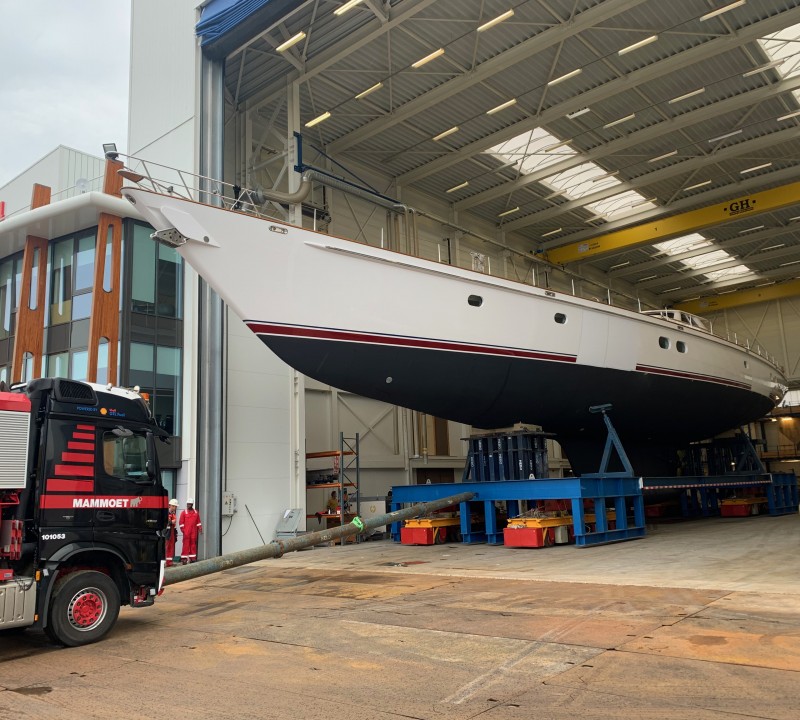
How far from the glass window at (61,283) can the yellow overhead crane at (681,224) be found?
14787 millimetres

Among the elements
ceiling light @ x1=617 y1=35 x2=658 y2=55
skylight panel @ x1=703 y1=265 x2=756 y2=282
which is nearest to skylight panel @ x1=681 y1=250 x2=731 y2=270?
skylight panel @ x1=703 y1=265 x2=756 y2=282

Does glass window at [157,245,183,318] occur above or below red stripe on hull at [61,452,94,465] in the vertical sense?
above

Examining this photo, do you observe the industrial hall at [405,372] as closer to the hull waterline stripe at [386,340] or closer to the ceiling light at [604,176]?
the hull waterline stripe at [386,340]

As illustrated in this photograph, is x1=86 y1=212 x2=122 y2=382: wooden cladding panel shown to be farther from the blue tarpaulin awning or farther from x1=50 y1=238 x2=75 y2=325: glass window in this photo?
the blue tarpaulin awning

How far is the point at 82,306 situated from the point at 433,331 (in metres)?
7.40

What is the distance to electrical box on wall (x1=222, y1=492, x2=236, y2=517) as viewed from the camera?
1178 cm

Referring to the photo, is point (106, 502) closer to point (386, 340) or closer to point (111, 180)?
point (386, 340)

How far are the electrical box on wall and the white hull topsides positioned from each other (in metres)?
4.11

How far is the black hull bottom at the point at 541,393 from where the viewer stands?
8672mm

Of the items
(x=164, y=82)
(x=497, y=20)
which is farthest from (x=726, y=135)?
(x=164, y=82)

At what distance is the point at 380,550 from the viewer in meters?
11.2

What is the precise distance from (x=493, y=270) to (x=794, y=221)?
32.0ft

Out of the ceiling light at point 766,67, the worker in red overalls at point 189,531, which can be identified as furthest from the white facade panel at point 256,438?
the ceiling light at point 766,67

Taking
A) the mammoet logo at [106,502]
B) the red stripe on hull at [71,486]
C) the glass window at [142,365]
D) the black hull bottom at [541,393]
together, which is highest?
the glass window at [142,365]
